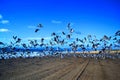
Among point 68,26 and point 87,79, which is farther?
point 68,26

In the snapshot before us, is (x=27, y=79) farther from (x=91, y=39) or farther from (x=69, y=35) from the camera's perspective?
(x=91, y=39)

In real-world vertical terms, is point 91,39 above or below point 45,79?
above

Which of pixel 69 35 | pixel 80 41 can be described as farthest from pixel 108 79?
pixel 80 41

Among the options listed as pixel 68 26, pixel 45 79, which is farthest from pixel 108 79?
pixel 68 26

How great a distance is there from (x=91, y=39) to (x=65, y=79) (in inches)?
5110

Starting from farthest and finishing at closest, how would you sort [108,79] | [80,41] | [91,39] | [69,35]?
[80,41] < [91,39] < [69,35] < [108,79]

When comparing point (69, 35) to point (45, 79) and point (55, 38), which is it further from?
point (45, 79)

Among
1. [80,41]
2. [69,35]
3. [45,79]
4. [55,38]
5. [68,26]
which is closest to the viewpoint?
[45,79]

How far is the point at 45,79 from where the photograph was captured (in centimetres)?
2514

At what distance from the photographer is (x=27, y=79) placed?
83.1ft

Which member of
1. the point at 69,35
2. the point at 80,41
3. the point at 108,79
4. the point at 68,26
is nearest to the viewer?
the point at 108,79

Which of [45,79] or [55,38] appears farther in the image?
[55,38]

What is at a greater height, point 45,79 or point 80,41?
point 80,41

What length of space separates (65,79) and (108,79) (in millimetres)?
5901
